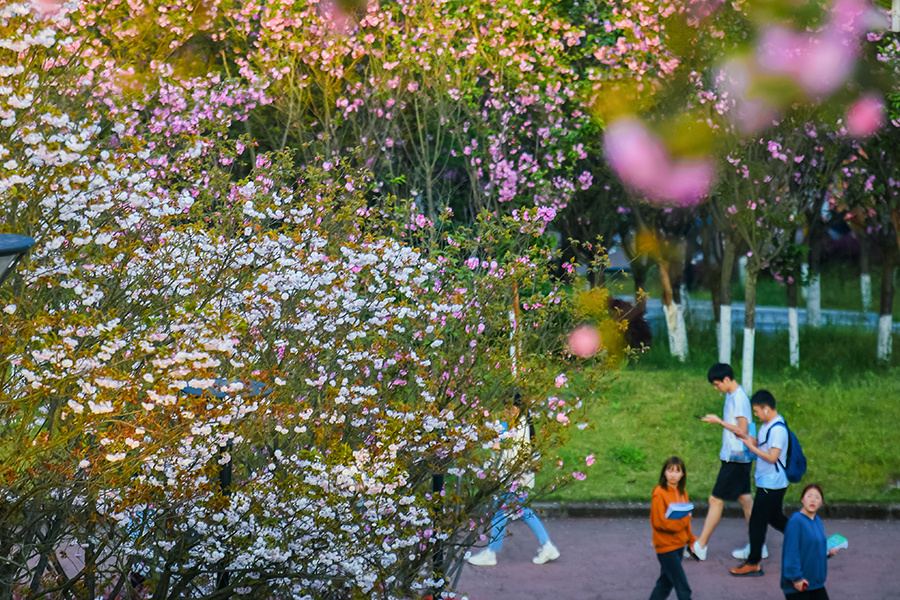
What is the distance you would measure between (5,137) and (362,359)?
8.54 ft

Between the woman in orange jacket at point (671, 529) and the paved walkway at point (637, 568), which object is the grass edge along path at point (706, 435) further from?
the woman in orange jacket at point (671, 529)

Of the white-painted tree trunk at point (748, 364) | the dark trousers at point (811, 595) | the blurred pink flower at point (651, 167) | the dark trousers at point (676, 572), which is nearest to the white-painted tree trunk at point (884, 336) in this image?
the blurred pink flower at point (651, 167)

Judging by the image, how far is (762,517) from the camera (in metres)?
9.79

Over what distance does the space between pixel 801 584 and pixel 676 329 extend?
15182 millimetres

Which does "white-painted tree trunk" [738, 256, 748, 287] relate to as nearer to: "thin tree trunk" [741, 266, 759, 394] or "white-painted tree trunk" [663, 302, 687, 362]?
"white-painted tree trunk" [663, 302, 687, 362]

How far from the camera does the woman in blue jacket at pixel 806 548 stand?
7.46 meters

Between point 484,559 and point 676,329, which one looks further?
point 676,329

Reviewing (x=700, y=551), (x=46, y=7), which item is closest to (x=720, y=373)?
(x=700, y=551)

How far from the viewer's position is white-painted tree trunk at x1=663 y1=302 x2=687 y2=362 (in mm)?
22125

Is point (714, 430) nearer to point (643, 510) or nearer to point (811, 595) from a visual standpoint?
point (643, 510)

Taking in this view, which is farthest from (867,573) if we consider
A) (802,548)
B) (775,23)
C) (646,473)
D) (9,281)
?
(775,23)

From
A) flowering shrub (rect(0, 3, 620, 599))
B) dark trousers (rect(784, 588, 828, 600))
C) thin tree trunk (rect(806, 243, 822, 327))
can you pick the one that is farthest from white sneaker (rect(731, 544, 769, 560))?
thin tree trunk (rect(806, 243, 822, 327))

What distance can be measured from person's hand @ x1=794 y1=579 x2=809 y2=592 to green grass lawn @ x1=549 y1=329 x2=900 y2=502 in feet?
13.4

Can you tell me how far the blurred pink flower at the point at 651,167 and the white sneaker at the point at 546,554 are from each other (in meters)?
8.85
